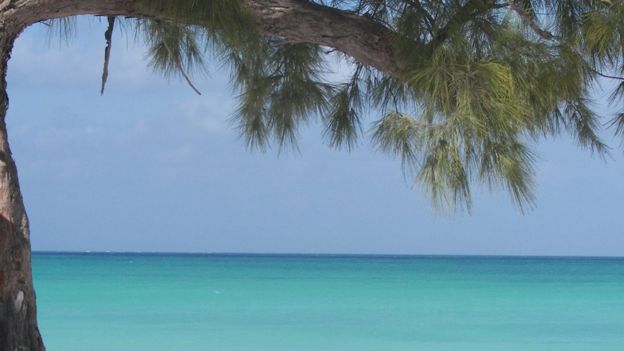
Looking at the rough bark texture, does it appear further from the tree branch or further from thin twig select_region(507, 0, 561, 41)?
thin twig select_region(507, 0, 561, 41)

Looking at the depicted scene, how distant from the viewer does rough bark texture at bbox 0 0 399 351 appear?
2.26 metres

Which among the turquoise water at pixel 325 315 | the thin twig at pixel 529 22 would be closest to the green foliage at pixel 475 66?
the thin twig at pixel 529 22

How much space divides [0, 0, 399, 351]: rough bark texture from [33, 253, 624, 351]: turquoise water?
198 inches

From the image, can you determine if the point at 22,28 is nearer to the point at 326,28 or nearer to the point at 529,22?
the point at 326,28

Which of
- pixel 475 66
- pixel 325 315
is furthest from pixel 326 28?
pixel 325 315

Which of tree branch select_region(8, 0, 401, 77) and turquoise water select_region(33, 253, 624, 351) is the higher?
tree branch select_region(8, 0, 401, 77)

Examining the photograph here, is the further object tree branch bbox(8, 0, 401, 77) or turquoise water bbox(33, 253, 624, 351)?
turquoise water bbox(33, 253, 624, 351)

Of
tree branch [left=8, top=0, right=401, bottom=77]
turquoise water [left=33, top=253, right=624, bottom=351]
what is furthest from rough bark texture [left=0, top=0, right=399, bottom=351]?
turquoise water [left=33, top=253, right=624, bottom=351]

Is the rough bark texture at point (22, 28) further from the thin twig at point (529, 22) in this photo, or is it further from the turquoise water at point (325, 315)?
→ the turquoise water at point (325, 315)

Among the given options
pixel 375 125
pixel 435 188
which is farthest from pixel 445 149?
pixel 375 125

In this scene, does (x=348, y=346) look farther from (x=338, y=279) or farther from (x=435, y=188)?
(x=338, y=279)

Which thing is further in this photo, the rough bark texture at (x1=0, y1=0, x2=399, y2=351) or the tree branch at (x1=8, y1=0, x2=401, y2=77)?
the tree branch at (x1=8, y1=0, x2=401, y2=77)

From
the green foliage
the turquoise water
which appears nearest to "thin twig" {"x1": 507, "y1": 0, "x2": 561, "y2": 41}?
the green foliage

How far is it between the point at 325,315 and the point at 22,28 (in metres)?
8.03
